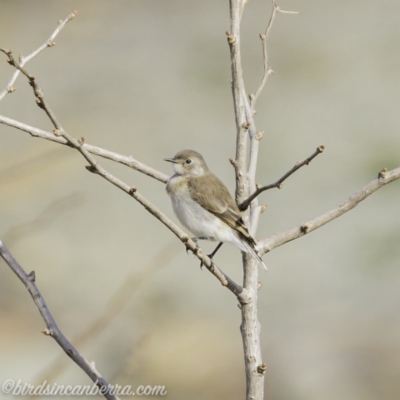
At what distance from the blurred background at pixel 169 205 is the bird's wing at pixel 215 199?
0.97m

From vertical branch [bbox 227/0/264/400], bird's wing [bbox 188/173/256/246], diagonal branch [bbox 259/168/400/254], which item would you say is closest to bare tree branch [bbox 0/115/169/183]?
vertical branch [bbox 227/0/264/400]

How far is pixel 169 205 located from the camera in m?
11.6

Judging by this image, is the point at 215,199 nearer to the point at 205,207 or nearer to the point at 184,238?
the point at 205,207

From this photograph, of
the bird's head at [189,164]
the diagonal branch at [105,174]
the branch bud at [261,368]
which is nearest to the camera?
the diagonal branch at [105,174]

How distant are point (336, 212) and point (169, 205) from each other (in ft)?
26.3

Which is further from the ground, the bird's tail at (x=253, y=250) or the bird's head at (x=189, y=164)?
the bird's head at (x=189, y=164)

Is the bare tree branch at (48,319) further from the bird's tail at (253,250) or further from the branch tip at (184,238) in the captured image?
the bird's tail at (253,250)

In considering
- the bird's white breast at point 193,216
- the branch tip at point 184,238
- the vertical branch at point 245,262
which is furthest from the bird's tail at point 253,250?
the bird's white breast at point 193,216

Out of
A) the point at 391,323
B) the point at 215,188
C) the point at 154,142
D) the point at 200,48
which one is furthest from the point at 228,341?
the point at 200,48

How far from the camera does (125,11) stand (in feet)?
72.5

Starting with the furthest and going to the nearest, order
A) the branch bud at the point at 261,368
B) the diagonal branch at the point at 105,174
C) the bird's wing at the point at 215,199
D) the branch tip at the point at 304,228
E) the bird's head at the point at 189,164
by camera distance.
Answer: the bird's head at the point at 189,164, the bird's wing at the point at 215,199, the branch tip at the point at 304,228, the branch bud at the point at 261,368, the diagonal branch at the point at 105,174

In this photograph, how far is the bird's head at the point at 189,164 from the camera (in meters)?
5.91

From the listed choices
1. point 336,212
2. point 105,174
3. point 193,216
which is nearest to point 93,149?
point 105,174

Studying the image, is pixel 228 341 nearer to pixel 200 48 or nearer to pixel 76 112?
pixel 76 112
